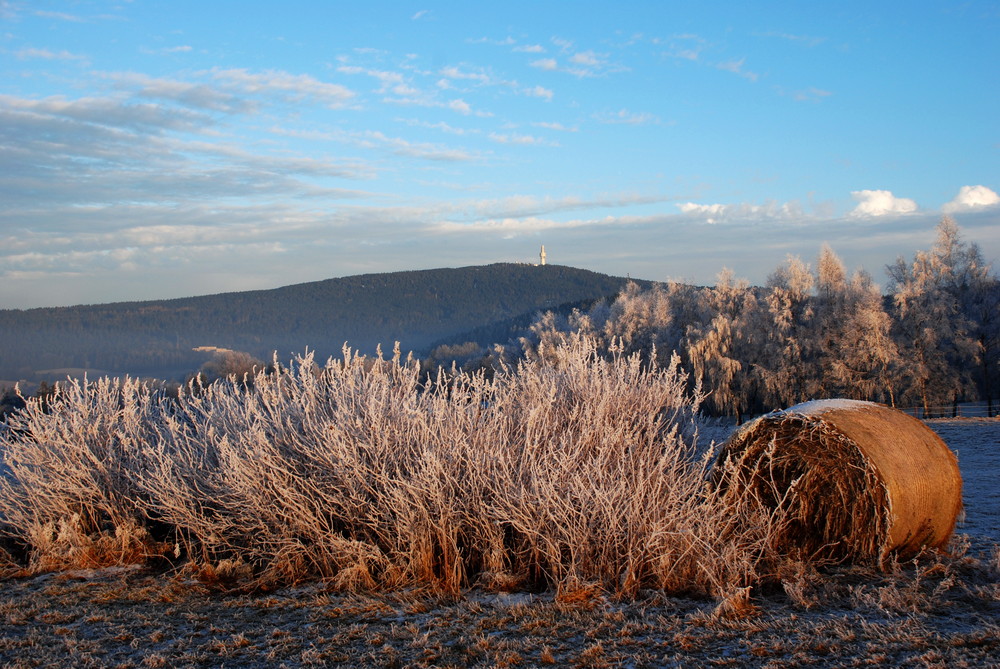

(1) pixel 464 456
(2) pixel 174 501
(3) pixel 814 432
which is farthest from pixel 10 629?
(3) pixel 814 432

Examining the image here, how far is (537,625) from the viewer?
4906 millimetres

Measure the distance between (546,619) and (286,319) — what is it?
69.5 meters

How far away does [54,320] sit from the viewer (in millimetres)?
61406

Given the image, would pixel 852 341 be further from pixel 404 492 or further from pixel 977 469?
pixel 404 492

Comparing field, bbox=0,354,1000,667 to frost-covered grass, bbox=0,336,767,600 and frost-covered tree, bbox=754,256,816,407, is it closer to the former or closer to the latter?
frost-covered grass, bbox=0,336,767,600

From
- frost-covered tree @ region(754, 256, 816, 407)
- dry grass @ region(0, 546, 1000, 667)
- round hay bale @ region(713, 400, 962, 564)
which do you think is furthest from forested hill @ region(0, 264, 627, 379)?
round hay bale @ region(713, 400, 962, 564)

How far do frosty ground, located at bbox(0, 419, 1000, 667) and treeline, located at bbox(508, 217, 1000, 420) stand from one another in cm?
2046

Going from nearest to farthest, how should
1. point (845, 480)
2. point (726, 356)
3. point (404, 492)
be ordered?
1. point (845, 480)
2. point (404, 492)
3. point (726, 356)

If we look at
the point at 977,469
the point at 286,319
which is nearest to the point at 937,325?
the point at 977,469

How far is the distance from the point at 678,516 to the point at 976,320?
1019 inches

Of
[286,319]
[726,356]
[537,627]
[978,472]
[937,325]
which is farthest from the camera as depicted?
[286,319]

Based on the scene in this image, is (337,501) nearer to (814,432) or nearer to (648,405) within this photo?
(648,405)

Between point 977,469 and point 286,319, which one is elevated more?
Result: point 286,319

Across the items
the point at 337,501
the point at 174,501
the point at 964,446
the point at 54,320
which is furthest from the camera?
the point at 54,320
